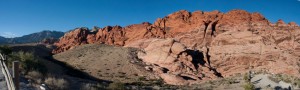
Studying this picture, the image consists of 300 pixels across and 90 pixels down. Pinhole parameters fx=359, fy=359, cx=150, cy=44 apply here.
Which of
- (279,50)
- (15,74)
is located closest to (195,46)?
(279,50)

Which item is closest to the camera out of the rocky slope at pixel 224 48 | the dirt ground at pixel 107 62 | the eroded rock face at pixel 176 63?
the eroded rock face at pixel 176 63

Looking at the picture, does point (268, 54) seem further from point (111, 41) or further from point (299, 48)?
point (111, 41)

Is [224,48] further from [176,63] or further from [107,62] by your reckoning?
[107,62]

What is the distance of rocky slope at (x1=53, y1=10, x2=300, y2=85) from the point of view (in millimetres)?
60500

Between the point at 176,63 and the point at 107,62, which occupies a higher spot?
the point at 107,62

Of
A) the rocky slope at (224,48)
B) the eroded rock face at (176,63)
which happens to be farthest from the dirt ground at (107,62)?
the rocky slope at (224,48)

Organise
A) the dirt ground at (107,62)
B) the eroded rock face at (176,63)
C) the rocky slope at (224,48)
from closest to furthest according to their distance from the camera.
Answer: the eroded rock face at (176,63), the dirt ground at (107,62), the rocky slope at (224,48)

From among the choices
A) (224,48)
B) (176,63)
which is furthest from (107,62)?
(224,48)

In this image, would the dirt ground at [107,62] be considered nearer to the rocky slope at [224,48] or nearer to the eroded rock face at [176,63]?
the eroded rock face at [176,63]

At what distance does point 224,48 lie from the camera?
68062 millimetres

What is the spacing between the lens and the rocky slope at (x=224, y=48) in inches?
2382

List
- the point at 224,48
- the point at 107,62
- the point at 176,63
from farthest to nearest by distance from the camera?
the point at 107,62 < the point at 224,48 < the point at 176,63

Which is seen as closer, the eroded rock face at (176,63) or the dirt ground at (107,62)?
the eroded rock face at (176,63)

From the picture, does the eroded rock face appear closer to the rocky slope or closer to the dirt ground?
→ the rocky slope
